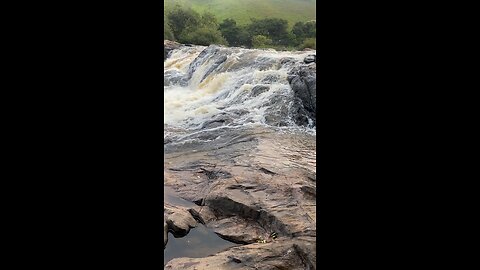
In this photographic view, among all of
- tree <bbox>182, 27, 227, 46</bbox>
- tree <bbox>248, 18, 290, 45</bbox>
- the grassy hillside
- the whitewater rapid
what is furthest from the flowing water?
the grassy hillside

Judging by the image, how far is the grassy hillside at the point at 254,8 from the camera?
61.1 feet

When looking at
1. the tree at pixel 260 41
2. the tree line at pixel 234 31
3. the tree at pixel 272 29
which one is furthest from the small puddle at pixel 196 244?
the tree at pixel 272 29

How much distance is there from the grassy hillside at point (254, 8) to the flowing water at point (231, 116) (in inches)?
219

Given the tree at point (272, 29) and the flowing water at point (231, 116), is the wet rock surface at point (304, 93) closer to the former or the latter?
the flowing water at point (231, 116)

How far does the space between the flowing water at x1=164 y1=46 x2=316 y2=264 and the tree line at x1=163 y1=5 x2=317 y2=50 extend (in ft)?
12.4

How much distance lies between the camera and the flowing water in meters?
7.55

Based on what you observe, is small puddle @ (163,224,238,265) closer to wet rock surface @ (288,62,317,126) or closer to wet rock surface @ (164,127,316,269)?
wet rock surface @ (164,127,316,269)

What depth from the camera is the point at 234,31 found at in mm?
18922

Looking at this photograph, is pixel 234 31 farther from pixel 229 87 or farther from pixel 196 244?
pixel 196 244
